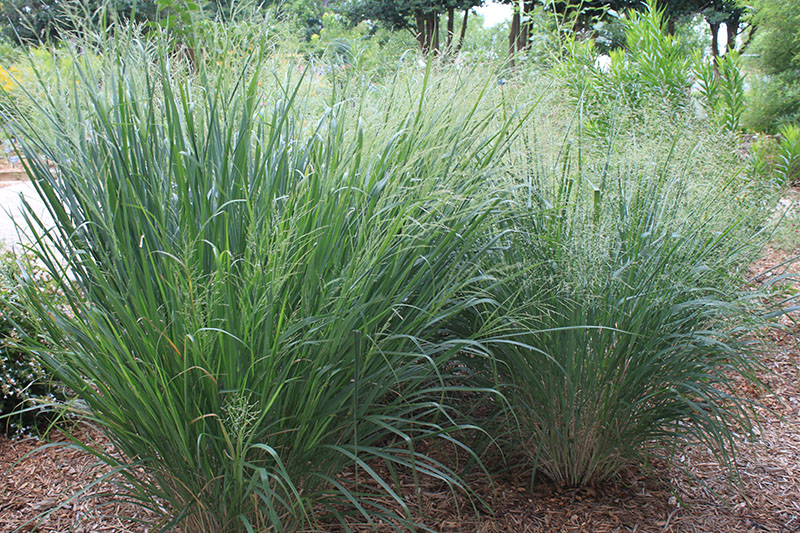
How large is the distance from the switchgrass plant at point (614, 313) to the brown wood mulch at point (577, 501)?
0.38 feet

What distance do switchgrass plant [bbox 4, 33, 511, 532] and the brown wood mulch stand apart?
382 mm

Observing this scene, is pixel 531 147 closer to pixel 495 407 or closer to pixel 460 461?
pixel 495 407

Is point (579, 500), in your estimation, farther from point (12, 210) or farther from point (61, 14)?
point (12, 210)

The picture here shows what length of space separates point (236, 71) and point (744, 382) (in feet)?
9.09

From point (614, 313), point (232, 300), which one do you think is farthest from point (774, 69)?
point (232, 300)

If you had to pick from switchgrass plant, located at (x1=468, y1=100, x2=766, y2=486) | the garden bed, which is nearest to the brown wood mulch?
the garden bed

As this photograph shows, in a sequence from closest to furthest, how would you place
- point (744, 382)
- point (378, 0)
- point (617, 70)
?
point (744, 382)
point (617, 70)
point (378, 0)

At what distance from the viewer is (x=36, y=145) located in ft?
5.54

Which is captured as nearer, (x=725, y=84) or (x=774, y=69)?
(x=725, y=84)

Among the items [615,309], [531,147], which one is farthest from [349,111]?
[615,309]

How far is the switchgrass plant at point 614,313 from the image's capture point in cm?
183

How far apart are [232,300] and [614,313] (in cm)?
Answer: 114

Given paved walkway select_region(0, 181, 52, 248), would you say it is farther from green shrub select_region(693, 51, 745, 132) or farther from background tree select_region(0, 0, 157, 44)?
green shrub select_region(693, 51, 745, 132)

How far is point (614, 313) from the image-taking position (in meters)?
1.84
